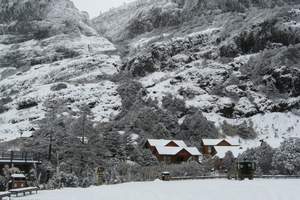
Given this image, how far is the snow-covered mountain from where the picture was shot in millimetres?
107062

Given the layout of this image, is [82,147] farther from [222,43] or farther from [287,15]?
[287,15]

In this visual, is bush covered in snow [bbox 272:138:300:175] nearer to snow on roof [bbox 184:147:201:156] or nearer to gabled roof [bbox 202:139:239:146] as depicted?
snow on roof [bbox 184:147:201:156]

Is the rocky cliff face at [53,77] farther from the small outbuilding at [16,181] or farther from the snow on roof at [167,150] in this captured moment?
the small outbuilding at [16,181]

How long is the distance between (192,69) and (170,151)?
48.2 meters

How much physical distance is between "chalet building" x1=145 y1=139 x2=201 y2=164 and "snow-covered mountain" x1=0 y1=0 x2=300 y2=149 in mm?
13894

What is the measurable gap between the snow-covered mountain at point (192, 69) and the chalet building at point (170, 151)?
13894 mm

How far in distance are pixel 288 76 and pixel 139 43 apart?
83.3m

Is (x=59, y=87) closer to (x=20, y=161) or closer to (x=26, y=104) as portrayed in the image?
(x=26, y=104)

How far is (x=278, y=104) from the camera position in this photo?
339 ft

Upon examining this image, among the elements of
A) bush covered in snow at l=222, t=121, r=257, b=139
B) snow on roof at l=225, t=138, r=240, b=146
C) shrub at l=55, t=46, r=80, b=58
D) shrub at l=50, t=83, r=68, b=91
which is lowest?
snow on roof at l=225, t=138, r=240, b=146

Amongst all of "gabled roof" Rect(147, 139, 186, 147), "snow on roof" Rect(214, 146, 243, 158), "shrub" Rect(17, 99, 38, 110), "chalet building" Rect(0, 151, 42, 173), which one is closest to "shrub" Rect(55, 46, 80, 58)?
"shrub" Rect(17, 99, 38, 110)

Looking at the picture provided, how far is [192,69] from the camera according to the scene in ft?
423

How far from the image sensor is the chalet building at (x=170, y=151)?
8556 cm

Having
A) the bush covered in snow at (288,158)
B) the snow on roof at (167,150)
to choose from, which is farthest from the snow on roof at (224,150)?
the bush covered in snow at (288,158)
